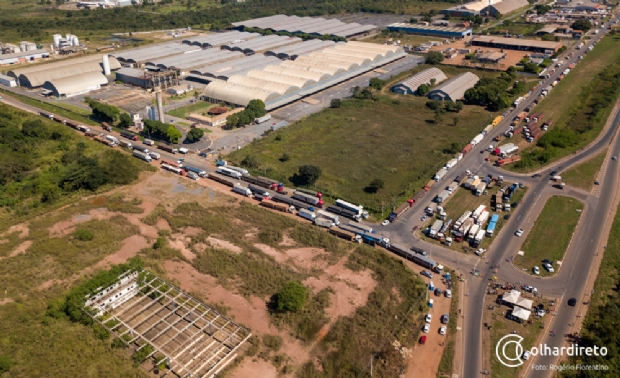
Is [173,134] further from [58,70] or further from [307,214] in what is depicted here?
[58,70]

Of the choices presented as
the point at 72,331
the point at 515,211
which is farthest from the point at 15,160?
the point at 515,211

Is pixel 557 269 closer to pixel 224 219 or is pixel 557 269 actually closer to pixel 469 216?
pixel 469 216

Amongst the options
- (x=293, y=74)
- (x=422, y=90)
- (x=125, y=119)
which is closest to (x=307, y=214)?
(x=125, y=119)

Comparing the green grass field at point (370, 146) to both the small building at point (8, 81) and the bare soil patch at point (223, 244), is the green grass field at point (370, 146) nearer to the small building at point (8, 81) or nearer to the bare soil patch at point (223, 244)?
the bare soil patch at point (223, 244)

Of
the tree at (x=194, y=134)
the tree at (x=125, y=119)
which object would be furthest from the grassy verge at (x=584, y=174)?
the tree at (x=125, y=119)

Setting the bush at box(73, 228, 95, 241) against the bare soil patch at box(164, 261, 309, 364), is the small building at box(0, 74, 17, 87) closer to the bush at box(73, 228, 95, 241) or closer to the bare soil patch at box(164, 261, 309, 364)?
the bush at box(73, 228, 95, 241)
